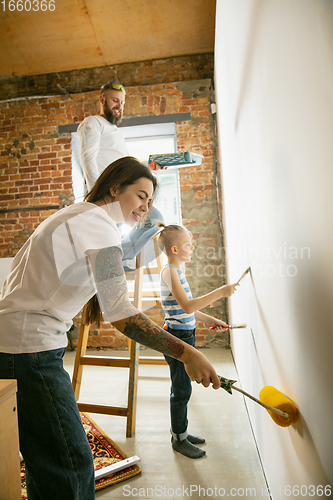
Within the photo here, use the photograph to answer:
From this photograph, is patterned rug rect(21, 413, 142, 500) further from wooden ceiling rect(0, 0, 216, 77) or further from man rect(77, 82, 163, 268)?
wooden ceiling rect(0, 0, 216, 77)

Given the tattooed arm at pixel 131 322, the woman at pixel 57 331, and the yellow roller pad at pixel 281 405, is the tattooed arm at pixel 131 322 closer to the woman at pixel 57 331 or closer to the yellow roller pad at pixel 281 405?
the woman at pixel 57 331

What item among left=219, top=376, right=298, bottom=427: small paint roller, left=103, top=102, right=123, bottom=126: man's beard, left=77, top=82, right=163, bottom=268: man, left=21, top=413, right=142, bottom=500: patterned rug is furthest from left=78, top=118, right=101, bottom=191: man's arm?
left=219, top=376, right=298, bottom=427: small paint roller

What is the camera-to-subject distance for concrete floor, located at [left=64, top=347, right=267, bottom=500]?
146 cm

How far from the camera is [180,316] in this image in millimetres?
1770

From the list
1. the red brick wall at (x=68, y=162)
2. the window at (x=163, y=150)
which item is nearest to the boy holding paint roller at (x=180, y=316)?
the red brick wall at (x=68, y=162)

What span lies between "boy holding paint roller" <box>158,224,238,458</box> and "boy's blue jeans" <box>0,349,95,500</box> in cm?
81

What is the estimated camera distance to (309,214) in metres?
0.71

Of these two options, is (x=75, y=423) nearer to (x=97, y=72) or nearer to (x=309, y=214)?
(x=309, y=214)

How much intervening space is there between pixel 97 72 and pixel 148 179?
3235 mm

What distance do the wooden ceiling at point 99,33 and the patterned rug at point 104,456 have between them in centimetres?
361

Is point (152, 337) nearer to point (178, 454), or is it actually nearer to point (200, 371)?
point (200, 371)

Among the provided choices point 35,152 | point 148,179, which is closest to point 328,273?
point 148,179

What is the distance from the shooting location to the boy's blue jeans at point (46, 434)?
0.90m

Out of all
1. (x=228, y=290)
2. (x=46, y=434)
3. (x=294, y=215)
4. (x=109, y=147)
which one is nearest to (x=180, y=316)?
(x=228, y=290)
